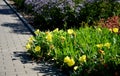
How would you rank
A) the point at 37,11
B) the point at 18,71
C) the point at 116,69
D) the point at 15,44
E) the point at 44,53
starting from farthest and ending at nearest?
the point at 37,11 < the point at 15,44 < the point at 44,53 < the point at 18,71 < the point at 116,69

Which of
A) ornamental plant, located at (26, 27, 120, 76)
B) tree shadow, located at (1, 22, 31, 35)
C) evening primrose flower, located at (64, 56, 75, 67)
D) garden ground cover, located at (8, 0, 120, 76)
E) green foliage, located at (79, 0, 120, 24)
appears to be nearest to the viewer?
ornamental plant, located at (26, 27, 120, 76)

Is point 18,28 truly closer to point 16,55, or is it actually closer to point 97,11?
point 97,11

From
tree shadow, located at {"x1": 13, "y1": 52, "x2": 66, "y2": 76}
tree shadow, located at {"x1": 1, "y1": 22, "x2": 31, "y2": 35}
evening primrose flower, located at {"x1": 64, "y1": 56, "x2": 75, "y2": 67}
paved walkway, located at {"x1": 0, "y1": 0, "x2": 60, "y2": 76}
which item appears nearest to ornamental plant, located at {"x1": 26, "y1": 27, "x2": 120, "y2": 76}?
evening primrose flower, located at {"x1": 64, "y1": 56, "x2": 75, "y2": 67}

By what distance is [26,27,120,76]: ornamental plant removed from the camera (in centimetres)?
639

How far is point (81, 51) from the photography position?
25.1ft

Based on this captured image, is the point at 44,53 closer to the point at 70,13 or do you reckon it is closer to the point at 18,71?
the point at 18,71

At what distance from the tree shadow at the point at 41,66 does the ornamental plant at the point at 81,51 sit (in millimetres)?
126

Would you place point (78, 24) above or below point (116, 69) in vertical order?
below

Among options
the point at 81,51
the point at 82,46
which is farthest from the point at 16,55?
the point at 81,51

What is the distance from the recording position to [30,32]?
12258 mm

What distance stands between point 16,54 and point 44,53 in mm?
886

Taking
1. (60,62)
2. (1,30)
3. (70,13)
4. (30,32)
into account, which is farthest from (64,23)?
(60,62)

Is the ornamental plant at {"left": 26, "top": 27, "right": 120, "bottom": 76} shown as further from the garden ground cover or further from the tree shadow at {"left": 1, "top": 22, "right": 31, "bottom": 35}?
the tree shadow at {"left": 1, "top": 22, "right": 31, "bottom": 35}

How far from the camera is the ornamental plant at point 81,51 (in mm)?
6391
